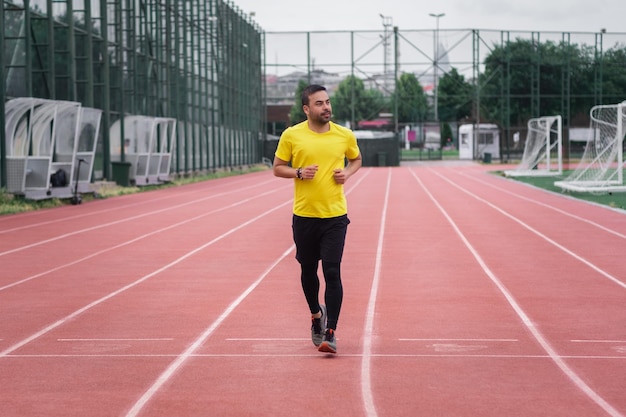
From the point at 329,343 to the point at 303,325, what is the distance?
145cm

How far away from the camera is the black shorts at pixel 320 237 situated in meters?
7.74

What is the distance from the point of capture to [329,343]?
300 inches

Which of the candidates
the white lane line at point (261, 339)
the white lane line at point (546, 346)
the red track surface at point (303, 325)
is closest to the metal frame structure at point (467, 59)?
the red track surface at point (303, 325)

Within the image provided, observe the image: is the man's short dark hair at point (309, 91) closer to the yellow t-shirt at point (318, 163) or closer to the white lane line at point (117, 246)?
the yellow t-shirt at point (318, 163)

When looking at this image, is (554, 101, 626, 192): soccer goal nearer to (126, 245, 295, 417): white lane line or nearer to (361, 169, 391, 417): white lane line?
(361, 169, 391, 417): white lane line

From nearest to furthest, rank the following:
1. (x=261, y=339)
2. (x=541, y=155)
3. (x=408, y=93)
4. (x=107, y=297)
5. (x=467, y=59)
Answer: (x=261, y=339)
(x=107, y=297)
(x=541, y=155)
(x=467, y=59)
(x=408, y=93)

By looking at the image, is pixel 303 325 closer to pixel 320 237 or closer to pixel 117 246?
pixel 320 237

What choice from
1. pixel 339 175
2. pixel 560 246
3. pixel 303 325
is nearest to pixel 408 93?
pixel 560 246

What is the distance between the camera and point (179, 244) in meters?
16.7

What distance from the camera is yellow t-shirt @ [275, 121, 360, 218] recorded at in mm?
7777

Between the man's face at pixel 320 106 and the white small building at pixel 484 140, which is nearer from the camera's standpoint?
the man's face at pixel 320 106

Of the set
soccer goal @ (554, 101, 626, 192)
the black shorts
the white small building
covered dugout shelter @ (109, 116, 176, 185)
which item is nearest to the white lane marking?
the black shorts

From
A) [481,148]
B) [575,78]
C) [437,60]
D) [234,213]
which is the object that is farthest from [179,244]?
[481,148]

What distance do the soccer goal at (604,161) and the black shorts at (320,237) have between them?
2291 cm
